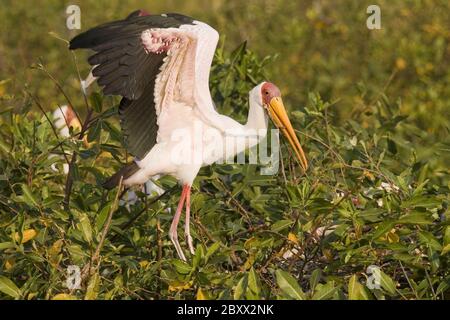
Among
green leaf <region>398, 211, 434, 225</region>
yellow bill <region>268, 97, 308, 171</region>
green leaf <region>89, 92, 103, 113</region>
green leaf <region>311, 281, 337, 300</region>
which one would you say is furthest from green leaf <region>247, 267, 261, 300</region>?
green leaf <region>89, 92, 103, 113</region>

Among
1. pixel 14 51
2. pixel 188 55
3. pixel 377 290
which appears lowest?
pixel 14 51

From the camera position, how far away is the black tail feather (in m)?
4.56

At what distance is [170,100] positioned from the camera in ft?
15.0

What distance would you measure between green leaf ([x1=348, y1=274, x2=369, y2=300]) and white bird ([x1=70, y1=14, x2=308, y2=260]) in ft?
3.35

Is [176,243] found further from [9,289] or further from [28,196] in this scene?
[9,289]

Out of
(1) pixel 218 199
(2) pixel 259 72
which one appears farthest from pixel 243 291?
(2) pixel 259 72

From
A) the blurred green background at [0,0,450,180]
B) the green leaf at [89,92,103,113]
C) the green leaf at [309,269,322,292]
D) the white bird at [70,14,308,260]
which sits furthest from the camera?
the blurred green background at [0,0,450,180]

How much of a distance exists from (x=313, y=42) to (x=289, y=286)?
7.28 meters

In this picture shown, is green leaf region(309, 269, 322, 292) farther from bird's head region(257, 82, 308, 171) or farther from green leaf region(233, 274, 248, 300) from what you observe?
bird's head region(257, 82, 308, 171)

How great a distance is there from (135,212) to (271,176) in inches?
23.9

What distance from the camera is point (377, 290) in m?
3.73

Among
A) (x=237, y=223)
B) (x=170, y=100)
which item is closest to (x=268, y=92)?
(x=170, y=100)

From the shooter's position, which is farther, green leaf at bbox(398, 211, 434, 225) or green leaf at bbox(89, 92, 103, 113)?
green leaf at bbox(89, 92, 103, 113)
